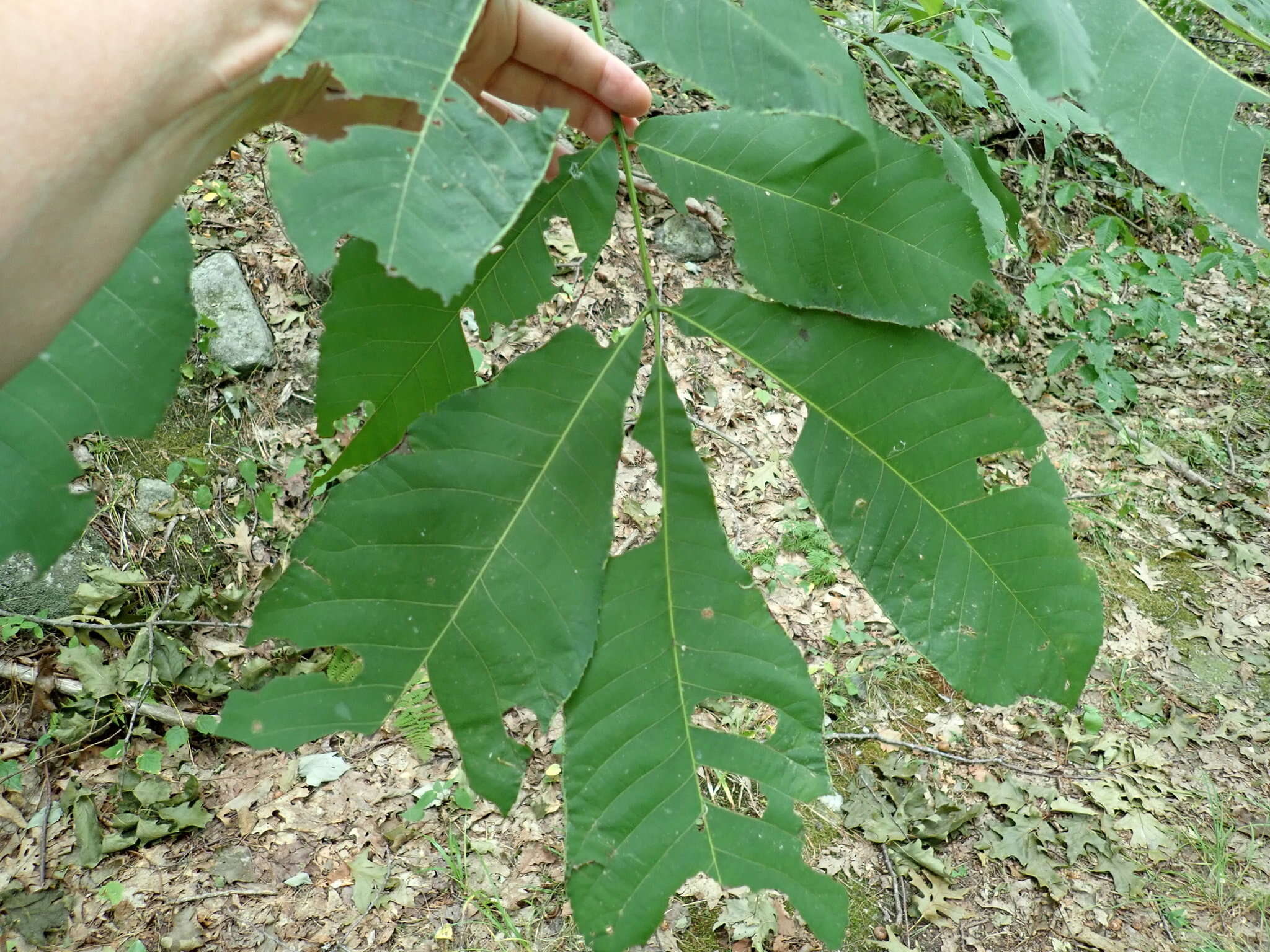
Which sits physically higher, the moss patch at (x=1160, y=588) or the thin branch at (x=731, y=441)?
the moss patch at (x=1160, y=588)

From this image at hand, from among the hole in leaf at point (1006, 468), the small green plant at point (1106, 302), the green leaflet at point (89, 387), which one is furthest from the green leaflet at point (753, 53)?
the small green plant at point (1106, 302)

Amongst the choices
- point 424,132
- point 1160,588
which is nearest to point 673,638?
point 424,132

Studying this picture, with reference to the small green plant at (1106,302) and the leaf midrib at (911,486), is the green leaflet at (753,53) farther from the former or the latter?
the small green plant at (1106,302)

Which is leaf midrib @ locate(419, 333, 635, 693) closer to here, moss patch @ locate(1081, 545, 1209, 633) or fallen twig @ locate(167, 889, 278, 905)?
fallen twig @ locate(167, 889, 278, 905)

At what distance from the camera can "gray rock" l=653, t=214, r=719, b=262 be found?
3.71m

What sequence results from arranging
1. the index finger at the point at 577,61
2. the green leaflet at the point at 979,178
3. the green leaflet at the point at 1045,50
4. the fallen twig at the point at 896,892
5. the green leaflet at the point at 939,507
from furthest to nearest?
1. the fallen twig at the point at 896,892
2. the green leaflet at the point at 979,178
3. the index finger at the point at 577,61
4. the green leaflet at the point at 939,507
5. the green leaflet at the point at 1045,50

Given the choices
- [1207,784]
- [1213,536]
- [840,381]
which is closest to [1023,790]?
[1207,784]

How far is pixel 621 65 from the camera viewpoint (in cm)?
112

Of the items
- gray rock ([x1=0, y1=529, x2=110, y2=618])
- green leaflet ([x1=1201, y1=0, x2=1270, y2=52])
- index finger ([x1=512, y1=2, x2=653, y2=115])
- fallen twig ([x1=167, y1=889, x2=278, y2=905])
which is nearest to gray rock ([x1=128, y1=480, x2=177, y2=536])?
A: gray rock ([x1=0, y1=529, x2=110, y2=618])

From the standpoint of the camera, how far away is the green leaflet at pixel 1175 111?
0.75 metres

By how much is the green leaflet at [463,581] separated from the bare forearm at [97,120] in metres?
0.31

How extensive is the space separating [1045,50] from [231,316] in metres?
2.77

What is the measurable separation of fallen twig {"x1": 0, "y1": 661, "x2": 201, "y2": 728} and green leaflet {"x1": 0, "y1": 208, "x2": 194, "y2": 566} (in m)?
1.88

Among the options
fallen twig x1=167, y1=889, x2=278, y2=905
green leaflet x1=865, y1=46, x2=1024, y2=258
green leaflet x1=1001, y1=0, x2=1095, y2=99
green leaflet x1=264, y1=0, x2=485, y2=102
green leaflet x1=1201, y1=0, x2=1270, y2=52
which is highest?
green leaflet x1=1201, y1=0, x2=1270, y2=52
